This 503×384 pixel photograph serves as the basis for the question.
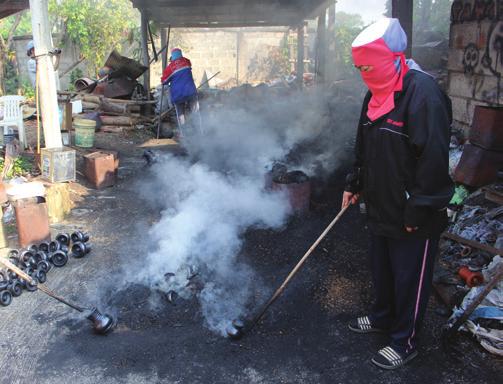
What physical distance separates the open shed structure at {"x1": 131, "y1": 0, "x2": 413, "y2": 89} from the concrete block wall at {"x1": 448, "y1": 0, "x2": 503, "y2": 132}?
451 cm

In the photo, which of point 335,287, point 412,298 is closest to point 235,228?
point 335,287

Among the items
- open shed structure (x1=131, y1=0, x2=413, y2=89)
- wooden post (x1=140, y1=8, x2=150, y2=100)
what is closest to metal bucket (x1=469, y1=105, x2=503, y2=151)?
open shed structure (x1=131, y1=0, x2=413, y2=89)

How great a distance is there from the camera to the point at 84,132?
9.41 m

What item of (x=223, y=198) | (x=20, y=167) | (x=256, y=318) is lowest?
(x=256, y=318)

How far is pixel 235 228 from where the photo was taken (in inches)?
208

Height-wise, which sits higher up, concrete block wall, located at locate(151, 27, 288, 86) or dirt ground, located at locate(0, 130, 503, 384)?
concrete block wall, located at locate(151, 27, 288, 86)

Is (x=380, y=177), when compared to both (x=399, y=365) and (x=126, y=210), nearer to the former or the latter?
(x=399, y=365)

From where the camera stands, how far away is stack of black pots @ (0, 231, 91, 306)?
4191 millimetres

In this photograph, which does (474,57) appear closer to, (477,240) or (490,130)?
(490,130)

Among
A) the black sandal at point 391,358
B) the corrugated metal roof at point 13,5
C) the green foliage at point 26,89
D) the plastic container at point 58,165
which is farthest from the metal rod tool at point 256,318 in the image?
the green foliage at point 26,89

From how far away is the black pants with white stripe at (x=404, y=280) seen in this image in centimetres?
294

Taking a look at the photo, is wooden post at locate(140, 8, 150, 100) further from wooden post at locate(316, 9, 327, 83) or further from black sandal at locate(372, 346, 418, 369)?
black sandal at locate(372, 346, 418, 369)

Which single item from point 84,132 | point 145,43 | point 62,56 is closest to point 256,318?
point 84,132

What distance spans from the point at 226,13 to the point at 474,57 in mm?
7819
